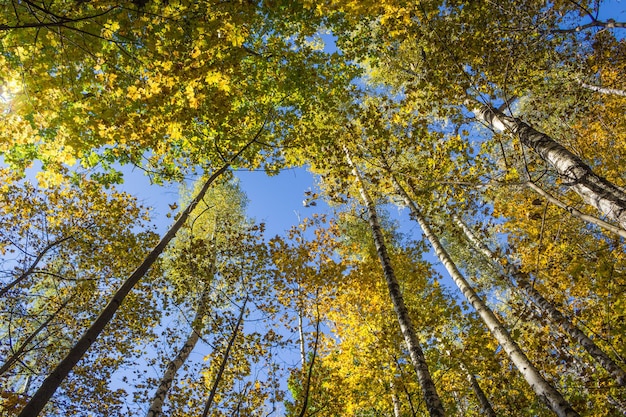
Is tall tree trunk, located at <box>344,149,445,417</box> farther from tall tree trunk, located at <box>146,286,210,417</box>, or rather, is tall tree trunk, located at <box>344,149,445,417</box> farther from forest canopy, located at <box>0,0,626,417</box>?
tall tree trunk, located at <box>146,286,210,417</box>

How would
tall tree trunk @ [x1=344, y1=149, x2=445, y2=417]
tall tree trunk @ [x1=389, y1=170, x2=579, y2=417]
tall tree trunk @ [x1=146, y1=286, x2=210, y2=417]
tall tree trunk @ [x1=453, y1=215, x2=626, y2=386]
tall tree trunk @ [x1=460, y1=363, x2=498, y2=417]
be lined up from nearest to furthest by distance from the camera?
tall tree trunk @ [x1=389, y1=170, x2=579, y2=417] < tall tree trunk @ [x1=344, y1=149, x2=445, y2=417] < tall tree trunk @ [x1=453, y1=215, x2=626, y2=386] < tall tree trunk @ [x1=146, y1=286, x2=210, y2=417] < tall tree trunk @ [x1=460, y1=363, x2=498, y2=417]

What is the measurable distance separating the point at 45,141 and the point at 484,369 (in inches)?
401

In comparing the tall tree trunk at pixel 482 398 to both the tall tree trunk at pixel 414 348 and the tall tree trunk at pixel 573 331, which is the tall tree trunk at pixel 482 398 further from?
the tall tree trunk at pixel 414 348

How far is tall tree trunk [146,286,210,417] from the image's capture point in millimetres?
6668

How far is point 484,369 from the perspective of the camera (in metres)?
7.32

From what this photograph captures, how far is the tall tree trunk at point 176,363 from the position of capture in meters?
6.67

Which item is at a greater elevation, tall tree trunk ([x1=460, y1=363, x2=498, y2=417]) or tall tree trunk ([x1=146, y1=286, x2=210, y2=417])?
tall tree trunk ([x1=146, y1=286, x2=210, y2=417])

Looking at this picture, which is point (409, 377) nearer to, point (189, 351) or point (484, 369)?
point (484, 369)

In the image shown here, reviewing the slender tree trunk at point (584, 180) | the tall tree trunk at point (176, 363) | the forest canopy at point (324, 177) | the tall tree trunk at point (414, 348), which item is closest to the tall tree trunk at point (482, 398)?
the forest canopy at point (324, 177)

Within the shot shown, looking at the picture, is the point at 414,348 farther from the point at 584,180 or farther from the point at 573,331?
the point at 584,180

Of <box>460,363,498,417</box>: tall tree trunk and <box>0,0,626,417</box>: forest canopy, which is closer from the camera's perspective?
<box>0,0,626,417</box>: forest canopy

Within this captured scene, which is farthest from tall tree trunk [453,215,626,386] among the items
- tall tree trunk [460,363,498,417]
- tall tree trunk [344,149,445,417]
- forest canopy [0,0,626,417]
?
tall tree trunk [460,363,498,417]

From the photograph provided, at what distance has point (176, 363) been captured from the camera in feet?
24.7

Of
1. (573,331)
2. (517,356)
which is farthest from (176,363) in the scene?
(573,331)
